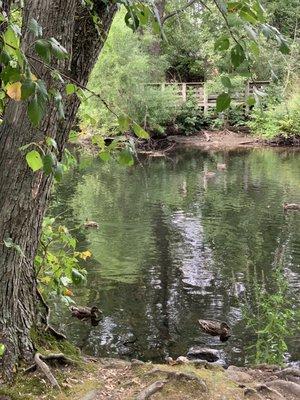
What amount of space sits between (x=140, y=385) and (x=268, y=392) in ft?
3.88

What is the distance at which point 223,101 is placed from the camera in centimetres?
177

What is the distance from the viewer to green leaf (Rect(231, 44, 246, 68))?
1.84m

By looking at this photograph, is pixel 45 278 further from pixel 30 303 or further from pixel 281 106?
pixel 281 106

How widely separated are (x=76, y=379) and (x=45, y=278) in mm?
1303

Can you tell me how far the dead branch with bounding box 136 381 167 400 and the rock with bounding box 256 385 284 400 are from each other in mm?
954

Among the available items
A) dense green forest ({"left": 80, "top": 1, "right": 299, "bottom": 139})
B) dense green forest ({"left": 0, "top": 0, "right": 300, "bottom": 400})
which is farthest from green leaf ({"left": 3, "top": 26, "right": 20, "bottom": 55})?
dense green forest ({"left": 80, "top": 1, "right": 299, "bottom": 139})

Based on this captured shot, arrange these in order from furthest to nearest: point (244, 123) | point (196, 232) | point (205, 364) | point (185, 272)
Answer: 1. point (244, 123)
2. point (196, 232)
3. point (185, 272)
4. point (205, 364)

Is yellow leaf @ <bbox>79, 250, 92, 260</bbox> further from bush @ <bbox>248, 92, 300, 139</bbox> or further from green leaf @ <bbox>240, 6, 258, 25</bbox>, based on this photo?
bush @ <bbox>248, 92, 300, 139</bbox>

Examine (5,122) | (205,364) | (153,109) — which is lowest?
(205,364)

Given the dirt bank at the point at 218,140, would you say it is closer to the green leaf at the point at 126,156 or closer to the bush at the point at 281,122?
the bush at the point at 281,122

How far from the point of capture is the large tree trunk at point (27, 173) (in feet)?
10.0

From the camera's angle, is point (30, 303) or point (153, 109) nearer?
point (30, 303)

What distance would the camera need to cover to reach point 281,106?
110 feet

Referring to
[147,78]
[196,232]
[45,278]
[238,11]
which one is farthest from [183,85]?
[238,11]
